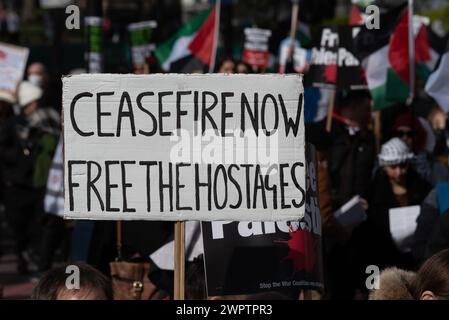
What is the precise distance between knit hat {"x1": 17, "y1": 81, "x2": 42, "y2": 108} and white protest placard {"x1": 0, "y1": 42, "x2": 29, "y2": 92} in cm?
29

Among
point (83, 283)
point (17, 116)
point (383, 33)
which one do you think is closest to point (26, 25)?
point (17, 116)

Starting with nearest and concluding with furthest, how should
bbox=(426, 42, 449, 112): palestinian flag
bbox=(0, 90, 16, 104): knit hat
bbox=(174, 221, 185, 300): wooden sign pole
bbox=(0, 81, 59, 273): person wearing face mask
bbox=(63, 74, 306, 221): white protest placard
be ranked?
bbox=(63, 74, 306, 221): white protest placard
bbox=(174, 221, 185, 300): wooden sign pole
bbox=(426, 42, 449, 112): palestinian flag
bbox=(0, 81, 59, 273): person wearing face mask
bbox=(0, 90, 16, 104): knit hat

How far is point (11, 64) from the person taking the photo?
42.0ft

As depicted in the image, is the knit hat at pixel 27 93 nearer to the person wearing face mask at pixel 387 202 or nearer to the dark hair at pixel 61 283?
the person wearing face mask at pixel 387 202

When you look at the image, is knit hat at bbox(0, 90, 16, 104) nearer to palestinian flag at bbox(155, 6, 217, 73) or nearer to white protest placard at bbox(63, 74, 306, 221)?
palestinian flag at bbox(155, 6, 217, 73)

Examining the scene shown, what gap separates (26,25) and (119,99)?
27028mm

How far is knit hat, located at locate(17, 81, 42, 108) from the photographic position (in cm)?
1136

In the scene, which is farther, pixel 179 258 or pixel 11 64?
pixel 11 64

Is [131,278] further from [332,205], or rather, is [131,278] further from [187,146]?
[187,146]

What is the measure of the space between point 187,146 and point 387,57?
5.33 metres

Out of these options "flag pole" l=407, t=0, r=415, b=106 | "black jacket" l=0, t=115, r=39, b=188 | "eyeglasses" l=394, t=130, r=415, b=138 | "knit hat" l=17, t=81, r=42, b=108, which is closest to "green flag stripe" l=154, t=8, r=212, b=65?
"knit hat" l=17, t=81, r=42, b=108

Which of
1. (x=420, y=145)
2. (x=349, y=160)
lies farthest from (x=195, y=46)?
(x=349, y=160)
